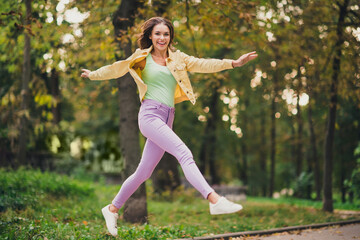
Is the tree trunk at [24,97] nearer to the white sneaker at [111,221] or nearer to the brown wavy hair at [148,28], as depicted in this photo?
the brown wavy hair at [148,28]

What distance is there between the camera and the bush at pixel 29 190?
7.89 metres

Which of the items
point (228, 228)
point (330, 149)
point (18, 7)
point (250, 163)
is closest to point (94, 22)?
point (18, 7)

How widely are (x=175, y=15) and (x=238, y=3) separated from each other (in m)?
1.72

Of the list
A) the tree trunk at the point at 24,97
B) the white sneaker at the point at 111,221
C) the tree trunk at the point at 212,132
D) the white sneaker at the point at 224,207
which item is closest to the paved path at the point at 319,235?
the white sneaker at the point at 111,221

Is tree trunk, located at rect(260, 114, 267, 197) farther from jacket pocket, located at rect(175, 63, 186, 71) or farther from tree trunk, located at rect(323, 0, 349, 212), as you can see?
jacket pocket, located at rect(175, 63, 186, 71)

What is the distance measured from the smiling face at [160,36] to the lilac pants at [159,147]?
0.72m

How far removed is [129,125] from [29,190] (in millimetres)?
2933

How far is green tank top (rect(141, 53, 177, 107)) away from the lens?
4.79 metres

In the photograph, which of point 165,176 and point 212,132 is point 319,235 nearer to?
point 165,176

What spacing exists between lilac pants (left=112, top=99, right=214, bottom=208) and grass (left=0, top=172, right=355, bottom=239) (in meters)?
1.00

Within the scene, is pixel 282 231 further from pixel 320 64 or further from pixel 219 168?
pixel 219 168

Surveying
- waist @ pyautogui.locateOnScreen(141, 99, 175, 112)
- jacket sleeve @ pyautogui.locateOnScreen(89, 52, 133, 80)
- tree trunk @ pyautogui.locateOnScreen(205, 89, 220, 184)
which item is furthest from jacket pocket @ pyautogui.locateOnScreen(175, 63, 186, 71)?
tree trunk @ pyautogui.locateOnScreen(205, 89, 220, 184)

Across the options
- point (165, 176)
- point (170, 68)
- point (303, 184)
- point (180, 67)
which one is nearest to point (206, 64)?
point (180, 67)

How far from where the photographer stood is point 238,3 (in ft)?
26.5
